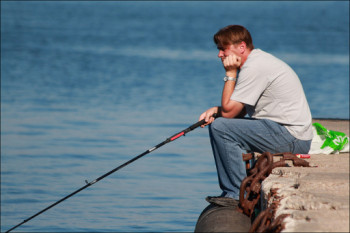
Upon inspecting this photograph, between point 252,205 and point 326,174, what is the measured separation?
51 cm

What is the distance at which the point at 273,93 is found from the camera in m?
6.08

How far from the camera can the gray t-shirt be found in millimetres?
5980

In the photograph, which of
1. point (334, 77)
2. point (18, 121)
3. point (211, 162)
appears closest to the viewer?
point (211, 162)

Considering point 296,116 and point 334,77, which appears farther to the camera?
point 334,77

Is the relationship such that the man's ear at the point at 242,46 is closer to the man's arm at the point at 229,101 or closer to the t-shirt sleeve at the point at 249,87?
the man's arm at the point at 229,101

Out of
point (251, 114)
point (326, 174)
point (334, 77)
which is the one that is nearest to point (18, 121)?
point (251, 114)

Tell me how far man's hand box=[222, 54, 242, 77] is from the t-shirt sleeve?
256 mm

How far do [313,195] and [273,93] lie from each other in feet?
4.73

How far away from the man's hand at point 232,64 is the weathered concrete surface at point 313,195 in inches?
34.2

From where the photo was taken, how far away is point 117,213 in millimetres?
9414

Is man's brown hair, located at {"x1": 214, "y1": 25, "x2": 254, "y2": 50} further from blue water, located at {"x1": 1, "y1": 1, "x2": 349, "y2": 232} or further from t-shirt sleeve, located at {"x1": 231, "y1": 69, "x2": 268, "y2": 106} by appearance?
blue water, located at {"x1": 1, "y1": 1, "x2": 349, "y2": 232}

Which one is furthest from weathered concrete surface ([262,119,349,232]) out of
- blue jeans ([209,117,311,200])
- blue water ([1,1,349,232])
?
blue water ([1,1,349,232])

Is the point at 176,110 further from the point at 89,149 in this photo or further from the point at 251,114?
the point at 251,114

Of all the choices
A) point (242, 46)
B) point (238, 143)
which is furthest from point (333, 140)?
point (242, 46)
